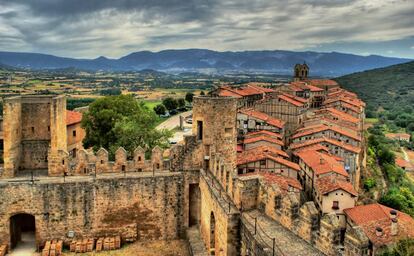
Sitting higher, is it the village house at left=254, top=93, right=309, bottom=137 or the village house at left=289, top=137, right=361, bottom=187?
the village house at left=254, top=93, right=309, bottom=137

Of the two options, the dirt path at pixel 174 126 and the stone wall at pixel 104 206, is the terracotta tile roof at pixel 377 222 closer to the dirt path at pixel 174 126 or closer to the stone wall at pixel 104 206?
the stone wall at pixel 104 206

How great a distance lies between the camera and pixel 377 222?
3056 cm

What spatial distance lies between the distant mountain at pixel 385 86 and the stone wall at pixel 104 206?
98136mm

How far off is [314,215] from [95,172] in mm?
12864

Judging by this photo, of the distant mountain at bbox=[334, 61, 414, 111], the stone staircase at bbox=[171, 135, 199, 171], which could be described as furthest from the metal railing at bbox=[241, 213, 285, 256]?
the distant mountain at bbox=[334, 61, 414, 111]

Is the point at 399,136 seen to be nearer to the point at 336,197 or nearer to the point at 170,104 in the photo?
the point at 170,104

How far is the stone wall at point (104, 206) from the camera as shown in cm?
1967

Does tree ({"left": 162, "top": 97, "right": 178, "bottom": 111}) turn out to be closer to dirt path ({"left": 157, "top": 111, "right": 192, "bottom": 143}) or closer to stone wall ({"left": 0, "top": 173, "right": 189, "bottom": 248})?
dirt path ({"left": 157, "top": 111, "right": 192, "bottom": 143})

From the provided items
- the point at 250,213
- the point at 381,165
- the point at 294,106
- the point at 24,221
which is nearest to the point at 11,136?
the point at 24,221

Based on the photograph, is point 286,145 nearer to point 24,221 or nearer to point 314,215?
point 24,221

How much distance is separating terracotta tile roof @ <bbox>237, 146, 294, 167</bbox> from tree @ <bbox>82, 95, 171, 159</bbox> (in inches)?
284

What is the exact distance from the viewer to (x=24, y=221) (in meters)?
22.1

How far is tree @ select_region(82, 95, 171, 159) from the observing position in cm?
3045

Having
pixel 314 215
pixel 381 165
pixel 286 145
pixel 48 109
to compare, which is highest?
pixel 48 109
